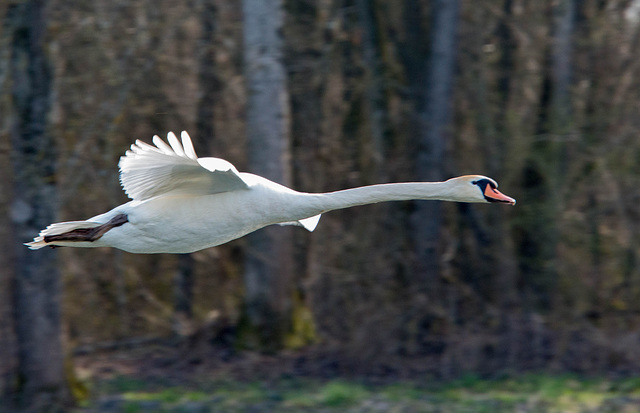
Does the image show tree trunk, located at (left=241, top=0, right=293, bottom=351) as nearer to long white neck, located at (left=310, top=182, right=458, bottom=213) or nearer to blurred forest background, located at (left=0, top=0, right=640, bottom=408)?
blurred forest background, located at (left=0, top=0, right=640, bottom=408)

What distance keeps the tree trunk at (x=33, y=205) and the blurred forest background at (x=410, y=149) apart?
1.80 metres

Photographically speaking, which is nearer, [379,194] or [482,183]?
[379,194]

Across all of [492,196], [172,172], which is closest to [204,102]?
[172,172]

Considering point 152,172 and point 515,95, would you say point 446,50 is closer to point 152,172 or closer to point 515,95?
point 515,95

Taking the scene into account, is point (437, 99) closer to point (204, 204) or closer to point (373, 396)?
point (373, 396)

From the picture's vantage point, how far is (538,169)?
10039 mm

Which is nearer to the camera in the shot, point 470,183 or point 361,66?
point 470,183

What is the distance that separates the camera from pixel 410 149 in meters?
9.90

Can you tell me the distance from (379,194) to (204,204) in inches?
41.9

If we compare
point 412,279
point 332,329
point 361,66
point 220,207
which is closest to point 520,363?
point 412,279

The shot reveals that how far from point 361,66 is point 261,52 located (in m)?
1.51

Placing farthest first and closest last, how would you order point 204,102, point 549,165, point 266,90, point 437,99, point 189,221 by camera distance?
point 204,102 → point 549,165 → point 437,99 → point 266,90 → point 189,221

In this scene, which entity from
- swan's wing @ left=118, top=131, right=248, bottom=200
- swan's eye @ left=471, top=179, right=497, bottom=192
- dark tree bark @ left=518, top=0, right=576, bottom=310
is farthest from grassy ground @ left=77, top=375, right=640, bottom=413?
swan's wing @ left=118, top=131, right=248, bottom=200

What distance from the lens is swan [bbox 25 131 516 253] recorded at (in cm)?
497
